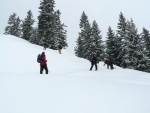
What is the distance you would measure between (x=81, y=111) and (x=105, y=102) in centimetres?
116

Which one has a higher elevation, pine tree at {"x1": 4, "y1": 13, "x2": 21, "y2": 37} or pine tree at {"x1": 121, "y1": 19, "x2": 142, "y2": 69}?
pine tree at {"x1": 4, "y1": 13, "x2": 21, "y2": 37}

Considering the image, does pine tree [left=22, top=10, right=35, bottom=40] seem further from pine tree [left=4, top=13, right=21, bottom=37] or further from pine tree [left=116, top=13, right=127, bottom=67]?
pine tree [left=116, top=13, right=127, bottom=67]

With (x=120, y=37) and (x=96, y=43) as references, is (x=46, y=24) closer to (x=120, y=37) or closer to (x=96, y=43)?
(x=96, y=43)

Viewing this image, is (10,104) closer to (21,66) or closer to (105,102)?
(105,102)

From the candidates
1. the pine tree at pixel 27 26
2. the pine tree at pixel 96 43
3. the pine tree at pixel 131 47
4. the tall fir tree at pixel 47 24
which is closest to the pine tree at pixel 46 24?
the tall fir tree at pixel 47 24

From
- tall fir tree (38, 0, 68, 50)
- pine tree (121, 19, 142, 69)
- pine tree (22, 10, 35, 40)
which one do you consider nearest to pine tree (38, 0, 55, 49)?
tall fir tree (38, 0, 68, 50)

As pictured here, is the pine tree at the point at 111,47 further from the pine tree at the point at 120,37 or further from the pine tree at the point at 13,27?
the pine tree at the point at 13,27

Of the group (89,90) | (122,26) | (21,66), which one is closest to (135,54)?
(122,26)

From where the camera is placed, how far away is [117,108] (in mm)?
5387

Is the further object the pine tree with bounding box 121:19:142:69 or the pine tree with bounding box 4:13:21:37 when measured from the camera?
the pine tree with bounding box 4:13:21:37

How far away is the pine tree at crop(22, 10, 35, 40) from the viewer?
47.5 metres

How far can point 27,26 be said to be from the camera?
47.9 m

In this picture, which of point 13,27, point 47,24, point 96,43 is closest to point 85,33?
point 96,43

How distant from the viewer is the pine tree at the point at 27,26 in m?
47.5
